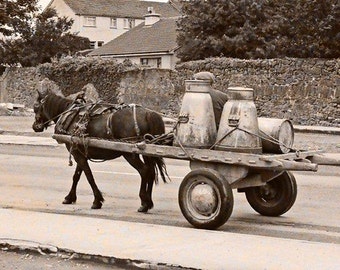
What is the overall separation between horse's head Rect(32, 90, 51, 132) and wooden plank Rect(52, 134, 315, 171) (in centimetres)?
149

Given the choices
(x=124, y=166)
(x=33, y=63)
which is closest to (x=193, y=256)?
(x=124, y=166)

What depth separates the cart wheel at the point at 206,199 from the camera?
9062 millimetres

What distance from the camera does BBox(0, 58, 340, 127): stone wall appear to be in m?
29.2

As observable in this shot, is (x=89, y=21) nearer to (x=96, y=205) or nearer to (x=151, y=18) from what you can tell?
(x=151, y=18)

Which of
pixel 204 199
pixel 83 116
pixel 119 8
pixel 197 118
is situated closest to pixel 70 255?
pixel 204 199

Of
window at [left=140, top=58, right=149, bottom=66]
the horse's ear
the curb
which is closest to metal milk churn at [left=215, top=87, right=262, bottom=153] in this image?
the curb

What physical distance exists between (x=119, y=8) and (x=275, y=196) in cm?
7107

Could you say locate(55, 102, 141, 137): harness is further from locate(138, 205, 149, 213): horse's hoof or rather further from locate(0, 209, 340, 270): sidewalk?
locate(0, 209, 340, 270): sidewalk

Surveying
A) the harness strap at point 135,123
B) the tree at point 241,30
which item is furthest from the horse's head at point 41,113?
the tree at point 241,30

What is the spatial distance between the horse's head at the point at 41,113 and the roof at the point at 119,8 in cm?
6434

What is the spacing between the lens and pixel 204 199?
30.3 feet

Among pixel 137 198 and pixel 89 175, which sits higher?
pixel 89 175

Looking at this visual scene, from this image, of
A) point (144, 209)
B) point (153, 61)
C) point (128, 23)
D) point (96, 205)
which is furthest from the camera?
point (128, 23)

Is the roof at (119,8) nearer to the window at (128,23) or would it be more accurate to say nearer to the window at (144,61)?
the window at (128,23)
